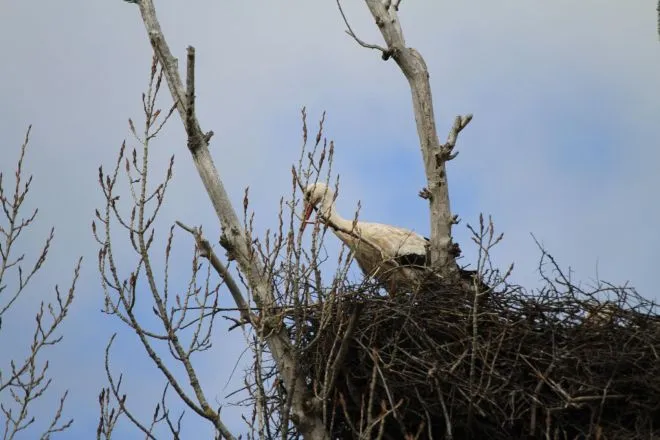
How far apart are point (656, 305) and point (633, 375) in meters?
0.75

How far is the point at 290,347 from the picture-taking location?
25.0ft

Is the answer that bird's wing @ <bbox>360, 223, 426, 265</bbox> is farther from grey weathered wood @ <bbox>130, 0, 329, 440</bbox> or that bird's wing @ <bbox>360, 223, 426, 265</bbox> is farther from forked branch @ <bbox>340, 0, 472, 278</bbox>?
grey weathered wood @ <bbox>130, 0, 329, 440</bbox>

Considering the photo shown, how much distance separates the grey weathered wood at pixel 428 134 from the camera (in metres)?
9.47

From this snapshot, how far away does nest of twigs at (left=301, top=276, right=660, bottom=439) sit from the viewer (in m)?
7.79

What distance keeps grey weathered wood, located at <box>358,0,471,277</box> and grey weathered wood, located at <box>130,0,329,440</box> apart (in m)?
1.84

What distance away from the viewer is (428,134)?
9656mm

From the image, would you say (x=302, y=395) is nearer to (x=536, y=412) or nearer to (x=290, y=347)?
(x=290, y=347)

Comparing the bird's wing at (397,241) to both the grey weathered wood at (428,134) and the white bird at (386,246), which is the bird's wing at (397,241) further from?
the grey weathered wood at (428,134)

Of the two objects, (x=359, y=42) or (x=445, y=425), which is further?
(x=359, y=42)

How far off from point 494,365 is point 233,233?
198cm

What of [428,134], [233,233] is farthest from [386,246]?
[233,233]

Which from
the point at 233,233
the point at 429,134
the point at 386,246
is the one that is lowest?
the point at 233,233


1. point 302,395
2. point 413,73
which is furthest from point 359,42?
point 302,395

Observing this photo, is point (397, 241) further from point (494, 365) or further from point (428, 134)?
point (494, 365)
